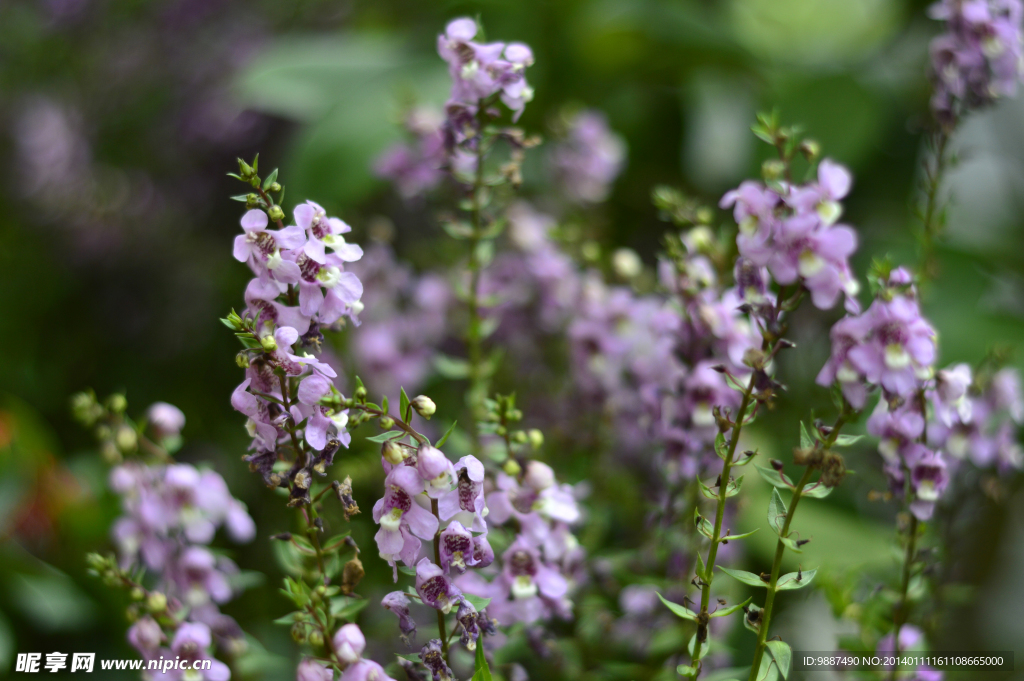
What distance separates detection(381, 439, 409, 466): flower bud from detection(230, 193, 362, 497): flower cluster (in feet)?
0.05

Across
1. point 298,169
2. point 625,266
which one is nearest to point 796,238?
point 625,266

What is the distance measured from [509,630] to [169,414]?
0.20m

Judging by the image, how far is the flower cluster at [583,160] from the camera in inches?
26.1

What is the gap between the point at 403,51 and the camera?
0.99 metres

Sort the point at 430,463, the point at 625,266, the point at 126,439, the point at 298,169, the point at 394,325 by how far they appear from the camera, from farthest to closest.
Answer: the point at 298,169, the point at 394,325, the point at 625,266, the point at 126,439, the point at 430,463

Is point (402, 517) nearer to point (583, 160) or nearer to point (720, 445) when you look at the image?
point (720, 445)

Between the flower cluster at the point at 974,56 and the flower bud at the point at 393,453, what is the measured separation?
34 cm

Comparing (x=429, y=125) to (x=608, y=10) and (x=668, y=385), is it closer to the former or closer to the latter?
(x=668, y=385)

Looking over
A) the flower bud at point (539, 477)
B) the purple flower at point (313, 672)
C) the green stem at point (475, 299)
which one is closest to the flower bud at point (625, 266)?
the green stem at point (475, 299)

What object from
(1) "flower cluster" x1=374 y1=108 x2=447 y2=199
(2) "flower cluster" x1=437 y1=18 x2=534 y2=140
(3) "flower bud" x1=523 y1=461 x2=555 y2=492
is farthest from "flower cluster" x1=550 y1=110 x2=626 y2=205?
(3) "flower bud" x1=523 y1=461 x2=555 y2=492

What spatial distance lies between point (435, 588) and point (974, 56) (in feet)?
1.25

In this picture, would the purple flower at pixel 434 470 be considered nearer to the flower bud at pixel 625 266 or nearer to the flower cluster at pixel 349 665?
the flower cluster at pixel 349 665

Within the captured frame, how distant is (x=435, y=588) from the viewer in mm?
293

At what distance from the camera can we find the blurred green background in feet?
2.28
